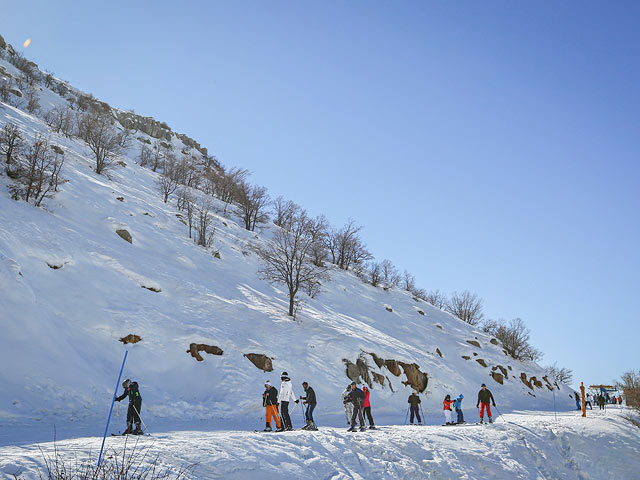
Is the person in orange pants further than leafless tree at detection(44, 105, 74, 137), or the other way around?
leafless tree at detection(44, 105, 74, 137)

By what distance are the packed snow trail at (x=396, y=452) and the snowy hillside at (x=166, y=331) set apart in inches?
148

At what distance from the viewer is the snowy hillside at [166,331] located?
43.4 ft

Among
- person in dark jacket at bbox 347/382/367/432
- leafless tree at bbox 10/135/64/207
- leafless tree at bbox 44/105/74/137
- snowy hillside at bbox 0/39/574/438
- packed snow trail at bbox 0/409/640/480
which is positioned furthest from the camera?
leafless tree at bbox 44/105/74/137

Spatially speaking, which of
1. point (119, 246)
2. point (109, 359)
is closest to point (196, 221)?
point (119, 246)

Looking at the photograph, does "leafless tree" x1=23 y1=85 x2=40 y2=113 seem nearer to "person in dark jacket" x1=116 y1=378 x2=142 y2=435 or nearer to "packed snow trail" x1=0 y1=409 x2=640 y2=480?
"person in dark jacket" x1=116 y1=378 x2=142 y2=435

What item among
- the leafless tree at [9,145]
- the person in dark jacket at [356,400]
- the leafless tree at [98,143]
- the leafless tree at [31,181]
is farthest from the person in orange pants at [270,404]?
the leafless tree at [98,143]

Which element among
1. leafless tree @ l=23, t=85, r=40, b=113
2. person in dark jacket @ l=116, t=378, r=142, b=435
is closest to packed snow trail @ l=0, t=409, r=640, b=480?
person in dark jacket @ l=116, t=378, r=142, b=435

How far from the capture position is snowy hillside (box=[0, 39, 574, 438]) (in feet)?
43.4

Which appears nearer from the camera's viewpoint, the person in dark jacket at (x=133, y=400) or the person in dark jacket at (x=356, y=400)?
the person in dark jacket at (x=133, y=400)

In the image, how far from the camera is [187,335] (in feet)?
59.5

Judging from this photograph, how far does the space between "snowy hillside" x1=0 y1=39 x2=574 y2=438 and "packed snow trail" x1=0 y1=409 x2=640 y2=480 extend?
148 inches

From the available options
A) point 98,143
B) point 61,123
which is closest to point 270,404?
point 98,143

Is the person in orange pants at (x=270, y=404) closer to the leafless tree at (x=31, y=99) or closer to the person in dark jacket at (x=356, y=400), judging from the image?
the person in dark jacket at (x=356, y=400)

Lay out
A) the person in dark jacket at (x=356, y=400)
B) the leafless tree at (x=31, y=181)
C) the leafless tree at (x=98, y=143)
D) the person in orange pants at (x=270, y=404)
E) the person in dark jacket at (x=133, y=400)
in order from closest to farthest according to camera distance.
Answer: the person in dark jacket at (x=133, y=400)
the person in orange pants at (x=270, y=404)
the person in dark jacket at (x=356, y=400)
the leafless tree at (x=31, y=181)
the leafless tree at (x=98, y=143)
